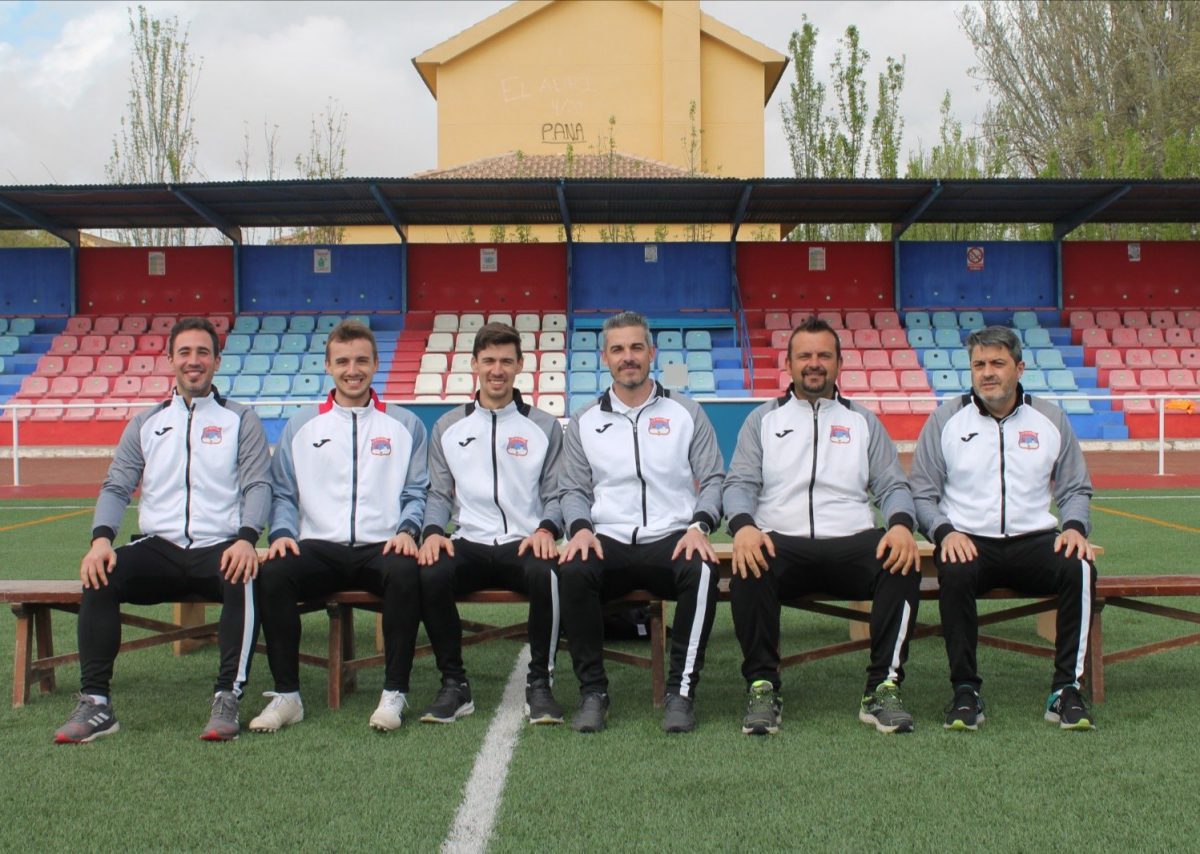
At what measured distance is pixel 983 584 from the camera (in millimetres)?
4180

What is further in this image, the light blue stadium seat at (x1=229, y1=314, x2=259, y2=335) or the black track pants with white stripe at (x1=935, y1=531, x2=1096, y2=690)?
the light blue stadium seat at (x1=229, y1=314, x2=259, y2=335)

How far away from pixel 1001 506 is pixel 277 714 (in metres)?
2.82

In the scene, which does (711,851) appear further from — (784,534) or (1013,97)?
(1013,97)

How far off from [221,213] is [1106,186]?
50.8 ft

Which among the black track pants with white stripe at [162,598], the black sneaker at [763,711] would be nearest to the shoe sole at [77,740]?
the black track pants with white stripe at [162,598]

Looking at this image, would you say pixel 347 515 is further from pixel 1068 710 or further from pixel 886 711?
pixel 1068 710

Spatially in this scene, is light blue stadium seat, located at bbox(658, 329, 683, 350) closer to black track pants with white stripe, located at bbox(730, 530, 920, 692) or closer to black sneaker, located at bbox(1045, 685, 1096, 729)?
black track pants with white stripe, located at bbox(730, 530, 920, 692)

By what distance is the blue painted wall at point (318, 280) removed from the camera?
2167cm

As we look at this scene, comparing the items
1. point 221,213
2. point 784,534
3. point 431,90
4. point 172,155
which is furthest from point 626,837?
point 431,90

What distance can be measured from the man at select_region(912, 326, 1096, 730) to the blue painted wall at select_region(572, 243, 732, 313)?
17289mm

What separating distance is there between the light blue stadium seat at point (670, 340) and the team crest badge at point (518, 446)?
49.8 ft

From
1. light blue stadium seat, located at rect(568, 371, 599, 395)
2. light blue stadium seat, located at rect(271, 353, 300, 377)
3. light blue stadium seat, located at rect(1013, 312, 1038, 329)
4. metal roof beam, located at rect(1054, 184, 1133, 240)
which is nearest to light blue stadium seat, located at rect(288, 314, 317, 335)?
light blue stadium seat, located at rect(271, 353, 300, 377)

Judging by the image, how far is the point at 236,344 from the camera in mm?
20188

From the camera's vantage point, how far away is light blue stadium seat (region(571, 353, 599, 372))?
19109mm
